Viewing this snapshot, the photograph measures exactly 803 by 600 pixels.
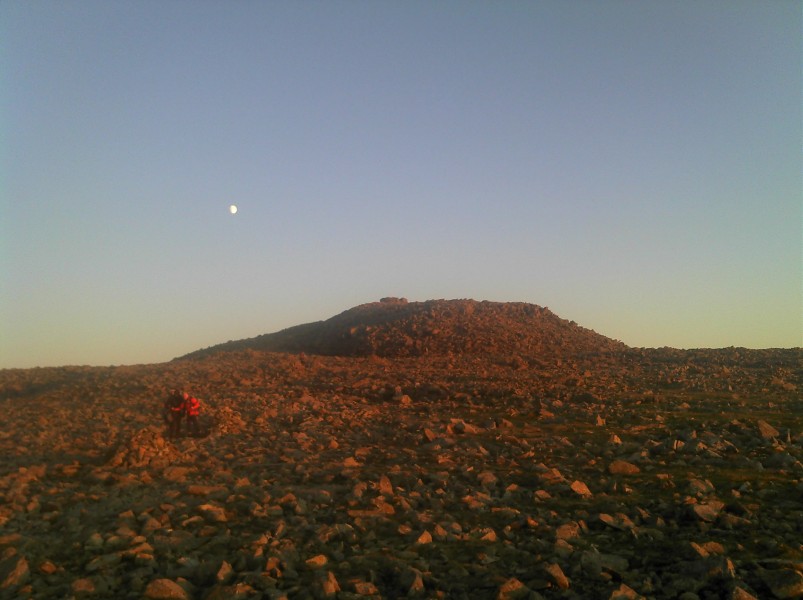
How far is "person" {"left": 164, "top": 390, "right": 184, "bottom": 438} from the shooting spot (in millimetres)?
14117

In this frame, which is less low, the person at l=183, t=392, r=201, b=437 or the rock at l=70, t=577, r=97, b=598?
the person at l=183, t=392, r=201, b=437

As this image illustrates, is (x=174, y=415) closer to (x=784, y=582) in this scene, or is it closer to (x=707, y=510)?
(x=707, y=510)

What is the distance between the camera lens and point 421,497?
340 inches

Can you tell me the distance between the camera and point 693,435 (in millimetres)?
11477

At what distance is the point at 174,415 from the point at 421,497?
26.1ft

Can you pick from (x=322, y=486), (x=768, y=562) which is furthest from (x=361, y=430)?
(x=768, y=562)

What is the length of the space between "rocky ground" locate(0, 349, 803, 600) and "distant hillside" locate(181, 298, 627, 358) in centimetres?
1404

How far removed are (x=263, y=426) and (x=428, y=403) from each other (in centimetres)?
511

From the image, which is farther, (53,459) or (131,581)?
(53,459)

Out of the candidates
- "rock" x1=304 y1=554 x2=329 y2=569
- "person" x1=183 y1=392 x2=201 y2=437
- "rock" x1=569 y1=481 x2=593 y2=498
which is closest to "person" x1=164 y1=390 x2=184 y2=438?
"person" x1=183 y1=392 x2=201 y2=437

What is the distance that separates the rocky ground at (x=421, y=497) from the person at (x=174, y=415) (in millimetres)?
653

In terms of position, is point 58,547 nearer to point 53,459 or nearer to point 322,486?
point 322,486

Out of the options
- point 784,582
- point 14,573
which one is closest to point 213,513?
point 14,573

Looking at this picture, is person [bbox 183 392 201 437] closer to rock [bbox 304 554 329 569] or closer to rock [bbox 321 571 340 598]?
rock [bbox 304 554 329 569]
